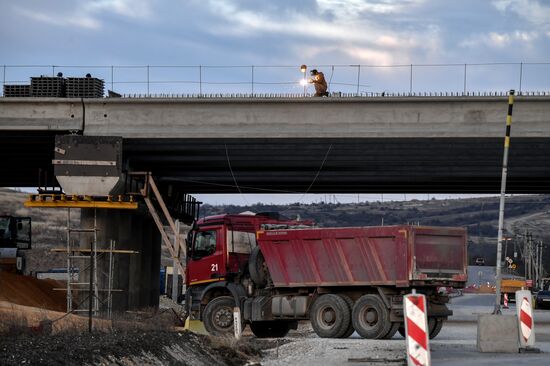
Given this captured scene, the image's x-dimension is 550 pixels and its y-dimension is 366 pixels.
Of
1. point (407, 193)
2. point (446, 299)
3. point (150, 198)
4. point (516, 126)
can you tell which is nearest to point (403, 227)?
point (446, 299)

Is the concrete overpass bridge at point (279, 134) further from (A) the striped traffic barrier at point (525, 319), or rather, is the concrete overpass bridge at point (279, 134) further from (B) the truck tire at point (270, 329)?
(A) the striped traffic barrier at point (525, 319)

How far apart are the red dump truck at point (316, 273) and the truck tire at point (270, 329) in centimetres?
3

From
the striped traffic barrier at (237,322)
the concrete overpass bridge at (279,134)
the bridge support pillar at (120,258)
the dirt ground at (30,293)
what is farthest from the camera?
the bridge support pillar at (120,258)

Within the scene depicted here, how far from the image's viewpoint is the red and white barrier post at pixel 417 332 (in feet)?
55.7

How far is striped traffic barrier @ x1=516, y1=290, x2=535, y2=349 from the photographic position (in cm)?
2502

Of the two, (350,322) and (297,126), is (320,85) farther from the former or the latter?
(350,322)

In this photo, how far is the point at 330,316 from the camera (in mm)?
32969

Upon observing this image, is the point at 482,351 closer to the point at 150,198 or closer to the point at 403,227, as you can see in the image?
the point at 403,227

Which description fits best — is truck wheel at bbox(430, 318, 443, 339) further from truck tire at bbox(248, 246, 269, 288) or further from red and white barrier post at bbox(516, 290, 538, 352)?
red and white barrier post at bbox(516, 290, 538, 352)

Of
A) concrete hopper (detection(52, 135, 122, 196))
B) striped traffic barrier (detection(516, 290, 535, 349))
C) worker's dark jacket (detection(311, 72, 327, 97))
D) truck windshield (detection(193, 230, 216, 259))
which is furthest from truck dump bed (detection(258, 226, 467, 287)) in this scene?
worker's dark jacket (detection(311, 72, 327, 97))

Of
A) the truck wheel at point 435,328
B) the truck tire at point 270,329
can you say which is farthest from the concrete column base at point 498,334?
the truck tire at point 270,329

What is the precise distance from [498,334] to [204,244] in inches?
510

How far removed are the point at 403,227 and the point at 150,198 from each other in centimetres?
1896

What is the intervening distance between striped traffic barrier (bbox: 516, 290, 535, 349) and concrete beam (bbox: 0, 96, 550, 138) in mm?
17752
